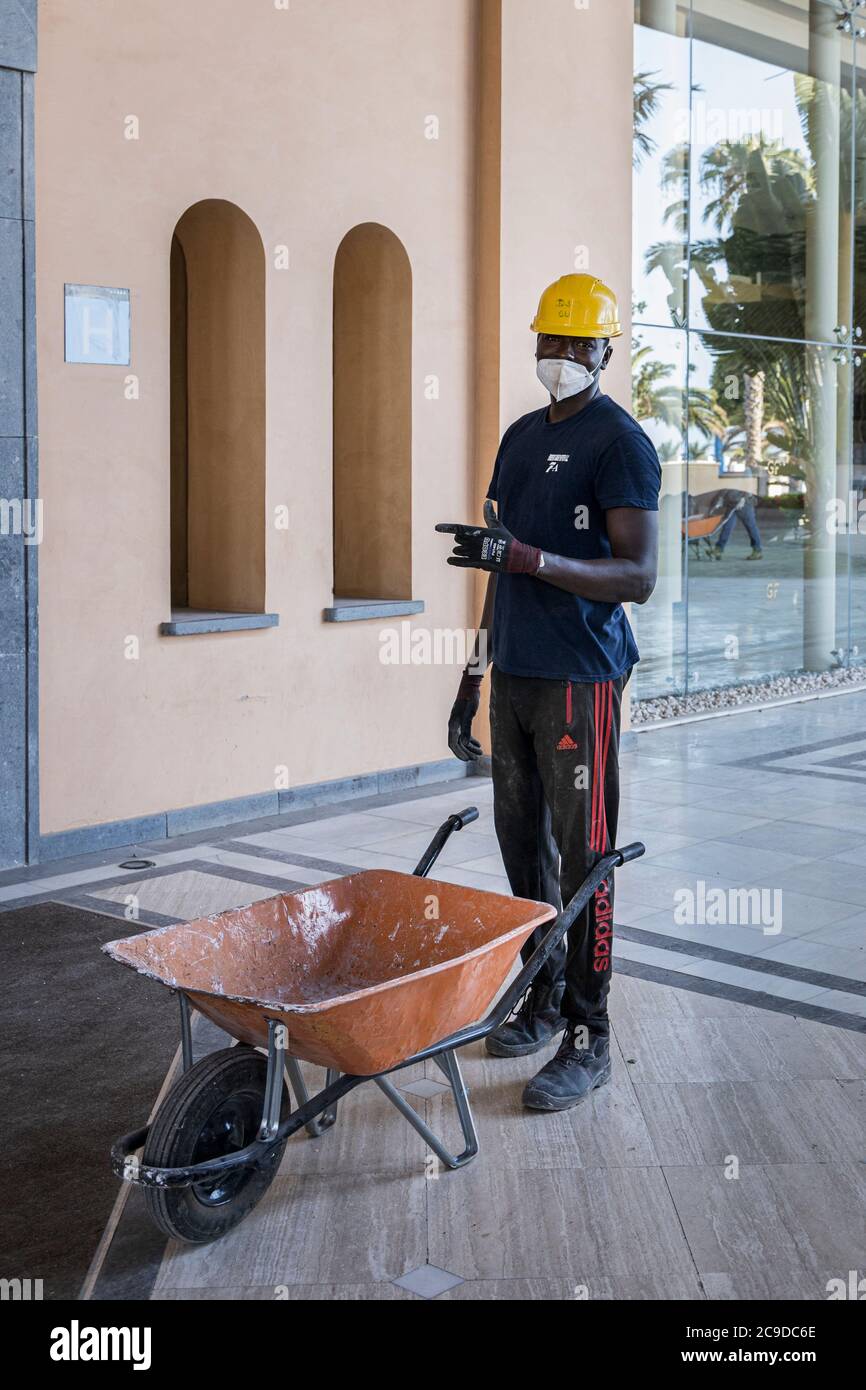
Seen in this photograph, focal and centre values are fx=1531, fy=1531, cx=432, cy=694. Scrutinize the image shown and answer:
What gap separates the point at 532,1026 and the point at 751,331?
7.82 metres

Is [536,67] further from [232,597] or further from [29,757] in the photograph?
[29,757]

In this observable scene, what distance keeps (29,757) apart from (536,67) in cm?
439

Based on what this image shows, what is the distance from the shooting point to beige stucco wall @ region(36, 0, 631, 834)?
6082mm

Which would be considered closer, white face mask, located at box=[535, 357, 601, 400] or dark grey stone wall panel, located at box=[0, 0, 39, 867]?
white face mask, located at box=[535, 357, 601, 400]

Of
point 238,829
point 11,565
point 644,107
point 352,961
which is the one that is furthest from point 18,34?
point 644,107

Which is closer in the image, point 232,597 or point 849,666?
point 232,597

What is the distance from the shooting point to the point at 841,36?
11484 mm

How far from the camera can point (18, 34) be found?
5688 millimetres

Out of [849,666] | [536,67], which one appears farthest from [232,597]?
[849,666]

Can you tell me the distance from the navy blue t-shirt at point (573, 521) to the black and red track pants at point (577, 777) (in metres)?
0.07

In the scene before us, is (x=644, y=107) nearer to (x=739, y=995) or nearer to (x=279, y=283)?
(x=279, y=283)

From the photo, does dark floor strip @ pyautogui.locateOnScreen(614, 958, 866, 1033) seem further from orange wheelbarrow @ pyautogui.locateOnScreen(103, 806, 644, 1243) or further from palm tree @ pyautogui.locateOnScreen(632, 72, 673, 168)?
palm tree @ pyautogui.locateOnScreen(632, 72, 673, 168)

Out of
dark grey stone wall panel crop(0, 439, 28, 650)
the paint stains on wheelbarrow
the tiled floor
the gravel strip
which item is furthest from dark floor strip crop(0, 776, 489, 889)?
the paint stains on wheelbarrow
